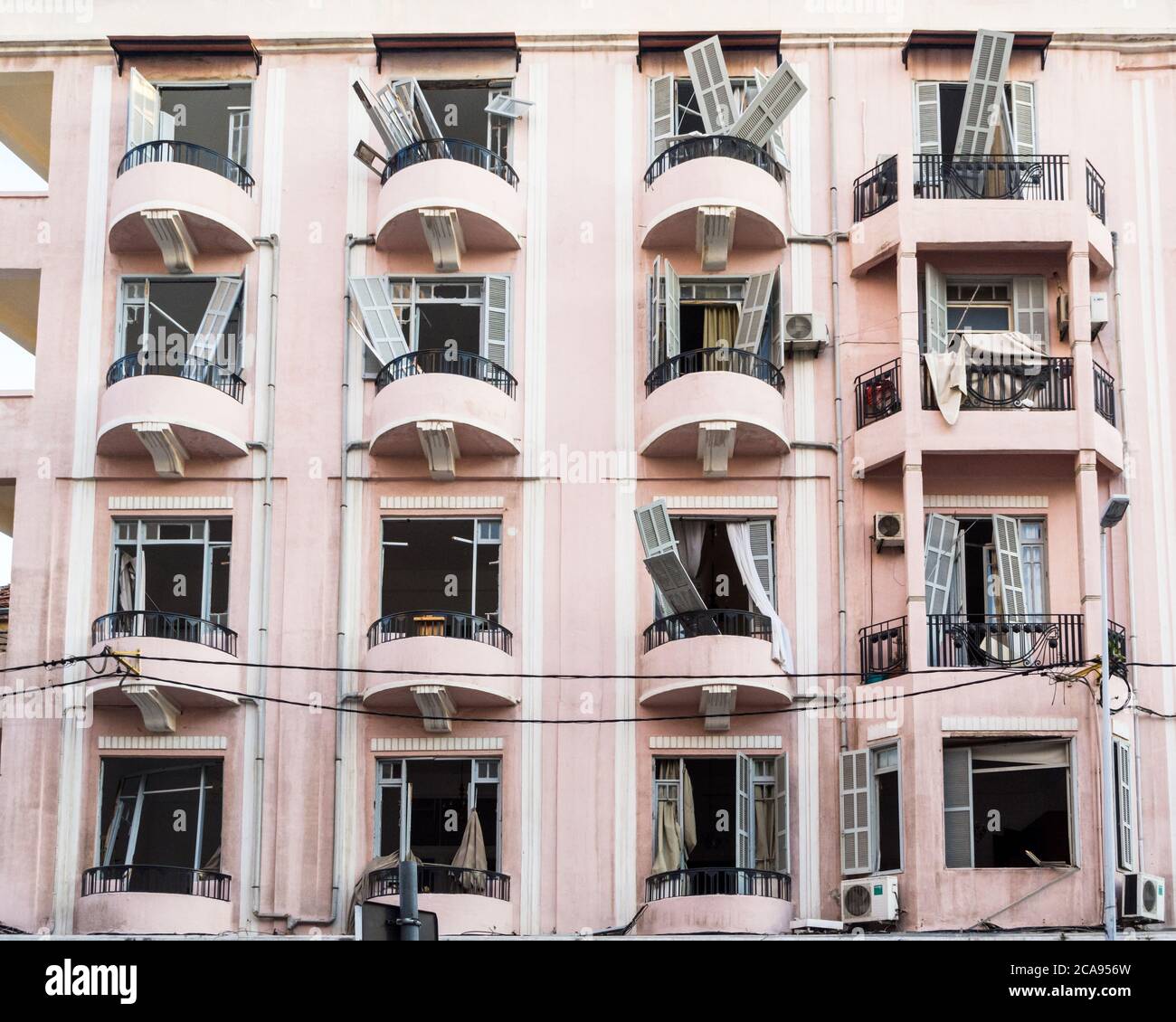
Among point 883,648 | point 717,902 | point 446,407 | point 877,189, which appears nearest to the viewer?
point 717,902

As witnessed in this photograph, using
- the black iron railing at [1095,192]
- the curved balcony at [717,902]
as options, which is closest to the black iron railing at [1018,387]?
the black iron railing at [1095,192]

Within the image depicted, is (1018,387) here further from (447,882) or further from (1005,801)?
(447,882)

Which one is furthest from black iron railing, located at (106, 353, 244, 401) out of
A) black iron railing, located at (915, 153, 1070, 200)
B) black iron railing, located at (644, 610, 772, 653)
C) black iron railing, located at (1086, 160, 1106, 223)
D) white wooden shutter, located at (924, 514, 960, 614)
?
black iron railing, located at (1086, 160, 1106, 223)

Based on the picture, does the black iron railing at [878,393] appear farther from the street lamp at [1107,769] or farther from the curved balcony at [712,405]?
the street lamp at [1107,769]

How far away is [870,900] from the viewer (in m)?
27.8

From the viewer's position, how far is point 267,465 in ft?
102

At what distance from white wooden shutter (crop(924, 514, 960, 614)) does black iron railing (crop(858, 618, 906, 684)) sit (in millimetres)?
651

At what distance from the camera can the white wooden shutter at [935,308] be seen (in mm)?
31125

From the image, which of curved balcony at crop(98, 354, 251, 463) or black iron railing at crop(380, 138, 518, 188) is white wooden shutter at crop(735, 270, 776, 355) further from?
curved balcony at crop(98, 354, 251, 463)

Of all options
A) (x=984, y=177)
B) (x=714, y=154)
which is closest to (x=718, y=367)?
(x=714, y=154)

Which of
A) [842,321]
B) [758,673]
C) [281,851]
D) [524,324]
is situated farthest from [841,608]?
[281,851]

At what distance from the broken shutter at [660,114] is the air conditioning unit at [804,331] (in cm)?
357

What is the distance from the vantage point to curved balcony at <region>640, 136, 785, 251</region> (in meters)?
31.3

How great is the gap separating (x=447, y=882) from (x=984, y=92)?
14114 mm
